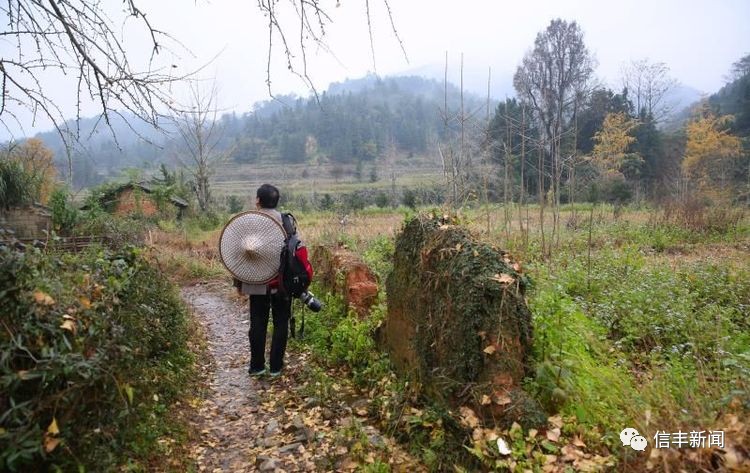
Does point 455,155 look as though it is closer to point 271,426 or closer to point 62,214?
point 271,426

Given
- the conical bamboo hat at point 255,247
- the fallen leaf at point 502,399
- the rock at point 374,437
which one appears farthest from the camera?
the conical bamboo hat at point 255,247

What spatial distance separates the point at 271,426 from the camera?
158 inches

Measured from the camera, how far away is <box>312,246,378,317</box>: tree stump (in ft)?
20.5

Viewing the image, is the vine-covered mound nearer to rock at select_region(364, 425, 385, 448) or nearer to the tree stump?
rock at select_region(364, 425, 385, 448)

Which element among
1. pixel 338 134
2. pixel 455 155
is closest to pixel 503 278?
pixel 455 155

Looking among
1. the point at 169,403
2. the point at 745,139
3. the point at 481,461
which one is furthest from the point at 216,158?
the point at 745,139

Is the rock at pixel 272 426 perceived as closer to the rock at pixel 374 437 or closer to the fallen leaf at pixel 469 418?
the rock at pixel 374 437

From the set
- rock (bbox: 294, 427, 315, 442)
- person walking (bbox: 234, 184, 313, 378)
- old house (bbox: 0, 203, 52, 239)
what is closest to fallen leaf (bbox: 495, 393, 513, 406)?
rock (bbox: 294, 427, 315, 442)

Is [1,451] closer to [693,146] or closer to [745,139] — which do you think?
[693,146]

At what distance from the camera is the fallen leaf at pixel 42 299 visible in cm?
220

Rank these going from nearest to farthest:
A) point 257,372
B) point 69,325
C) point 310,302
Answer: point 69,325 → point 310,302 → point 257,372

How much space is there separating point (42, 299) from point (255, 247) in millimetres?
2545

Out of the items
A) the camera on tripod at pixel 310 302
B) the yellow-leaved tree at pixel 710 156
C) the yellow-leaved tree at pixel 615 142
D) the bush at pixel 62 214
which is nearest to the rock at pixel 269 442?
the camera on tripod at pixel 310 302

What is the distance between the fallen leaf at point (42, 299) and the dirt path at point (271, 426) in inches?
70.7
